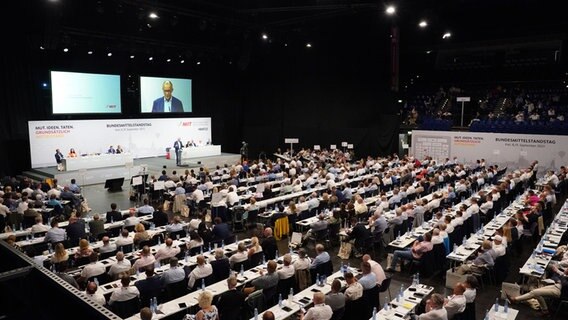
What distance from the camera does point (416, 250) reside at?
30.5ft

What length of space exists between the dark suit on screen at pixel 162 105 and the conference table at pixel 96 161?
12.4 ft

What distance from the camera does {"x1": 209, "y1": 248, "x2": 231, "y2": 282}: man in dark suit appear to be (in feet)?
25.5

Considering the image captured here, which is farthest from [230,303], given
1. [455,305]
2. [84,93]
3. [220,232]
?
[84,93]

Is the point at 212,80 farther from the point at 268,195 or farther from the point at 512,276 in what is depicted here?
the point at 512,276

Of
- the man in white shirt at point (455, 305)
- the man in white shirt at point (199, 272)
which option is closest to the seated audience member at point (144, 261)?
the man in white shirt at point (199, 272)

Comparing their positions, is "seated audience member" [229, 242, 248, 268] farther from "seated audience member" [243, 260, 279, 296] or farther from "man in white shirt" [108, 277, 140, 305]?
"man in white shirt" [108, 277, 140, 305]

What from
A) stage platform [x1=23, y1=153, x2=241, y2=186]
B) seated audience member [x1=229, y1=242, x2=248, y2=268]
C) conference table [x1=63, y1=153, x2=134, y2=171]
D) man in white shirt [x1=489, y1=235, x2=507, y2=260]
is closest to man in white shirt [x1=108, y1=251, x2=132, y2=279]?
seated audience member [x1=229, y1=242, x2=248, y2=268]

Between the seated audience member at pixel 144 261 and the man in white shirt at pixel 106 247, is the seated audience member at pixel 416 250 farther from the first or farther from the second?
the man in white shirt at pixel 106 247

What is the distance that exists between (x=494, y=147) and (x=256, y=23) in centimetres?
1384

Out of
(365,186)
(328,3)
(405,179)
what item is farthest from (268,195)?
(328,3)

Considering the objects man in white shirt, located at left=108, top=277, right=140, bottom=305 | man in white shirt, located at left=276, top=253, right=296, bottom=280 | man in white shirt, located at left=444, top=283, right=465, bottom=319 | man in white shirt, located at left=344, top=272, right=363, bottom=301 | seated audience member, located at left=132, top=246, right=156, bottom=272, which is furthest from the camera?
seated audience member, located at left=132, top=246, right=156, bottom=272

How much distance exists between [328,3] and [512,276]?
526 inches

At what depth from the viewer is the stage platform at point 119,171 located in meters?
19.1

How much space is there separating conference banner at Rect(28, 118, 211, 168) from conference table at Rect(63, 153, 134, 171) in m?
1.41
